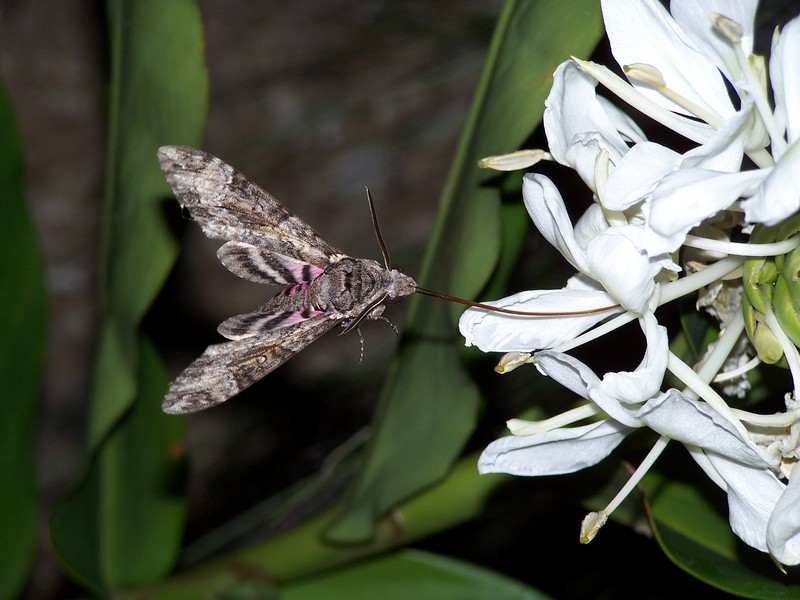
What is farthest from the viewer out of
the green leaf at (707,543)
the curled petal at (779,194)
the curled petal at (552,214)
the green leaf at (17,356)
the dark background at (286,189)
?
the dark background at (286,189)

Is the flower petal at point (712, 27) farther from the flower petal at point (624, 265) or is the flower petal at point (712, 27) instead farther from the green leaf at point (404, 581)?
the green leaf at point (404, 581)

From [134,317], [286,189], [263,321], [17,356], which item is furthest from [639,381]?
[286,189]

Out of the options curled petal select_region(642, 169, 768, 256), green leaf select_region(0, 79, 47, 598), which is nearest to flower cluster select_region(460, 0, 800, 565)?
curled petal select_region(642, 169, 768, 256)

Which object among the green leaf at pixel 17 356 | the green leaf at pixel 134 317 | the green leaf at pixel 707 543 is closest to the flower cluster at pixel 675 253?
the green leaf at pixel 707 543

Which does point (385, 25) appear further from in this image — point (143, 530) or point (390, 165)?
point (143, 530)

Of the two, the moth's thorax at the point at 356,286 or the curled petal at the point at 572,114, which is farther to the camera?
the moth's thorax at the point at 356,286

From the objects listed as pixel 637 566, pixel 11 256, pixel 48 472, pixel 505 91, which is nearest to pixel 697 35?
pixel 505 91

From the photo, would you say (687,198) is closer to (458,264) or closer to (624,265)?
(624,265)

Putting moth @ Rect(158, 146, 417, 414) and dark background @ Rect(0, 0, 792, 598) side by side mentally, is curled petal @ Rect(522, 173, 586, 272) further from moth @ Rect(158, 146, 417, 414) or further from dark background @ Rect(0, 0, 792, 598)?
dark background @ Rect(0, 0, 792, 598)
